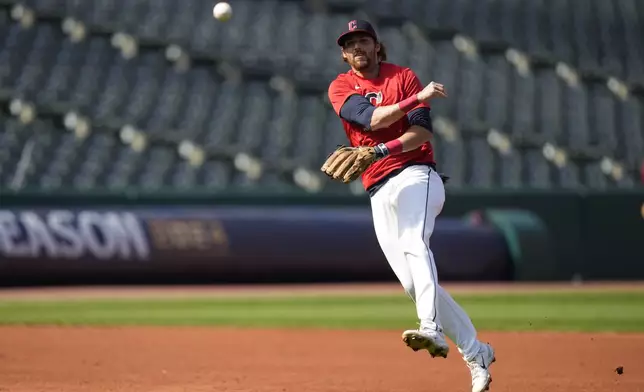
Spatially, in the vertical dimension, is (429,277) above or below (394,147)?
below

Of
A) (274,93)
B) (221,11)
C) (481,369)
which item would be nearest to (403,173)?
(481,369)

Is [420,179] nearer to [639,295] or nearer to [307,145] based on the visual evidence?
[639,295]

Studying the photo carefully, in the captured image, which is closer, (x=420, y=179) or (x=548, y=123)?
(x=420, y=179)

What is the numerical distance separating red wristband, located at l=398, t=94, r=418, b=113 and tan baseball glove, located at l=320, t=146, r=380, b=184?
0.83 feet

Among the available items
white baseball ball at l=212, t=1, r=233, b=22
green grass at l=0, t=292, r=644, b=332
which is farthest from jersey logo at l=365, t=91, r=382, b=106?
green grass at l=0, t=292, r=644, b=332

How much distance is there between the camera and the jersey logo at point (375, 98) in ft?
17.4

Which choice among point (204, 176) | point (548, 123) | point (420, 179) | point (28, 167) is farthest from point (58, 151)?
point (420, 179)

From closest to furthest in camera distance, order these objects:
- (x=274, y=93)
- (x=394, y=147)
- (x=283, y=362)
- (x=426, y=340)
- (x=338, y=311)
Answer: (x=426, y=340) → (x=394, y=147) → (x=283, y=362) → (x=338, y=311) → (x=274, y=93)

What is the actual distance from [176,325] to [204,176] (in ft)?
29.2

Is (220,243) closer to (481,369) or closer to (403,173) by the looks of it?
(403,173)

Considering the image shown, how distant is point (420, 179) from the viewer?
17.0 feet

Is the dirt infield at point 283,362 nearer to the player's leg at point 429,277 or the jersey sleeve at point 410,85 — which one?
the player's leg at point 429,277

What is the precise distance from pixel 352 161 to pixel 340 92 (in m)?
0.44

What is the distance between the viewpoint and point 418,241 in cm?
508
